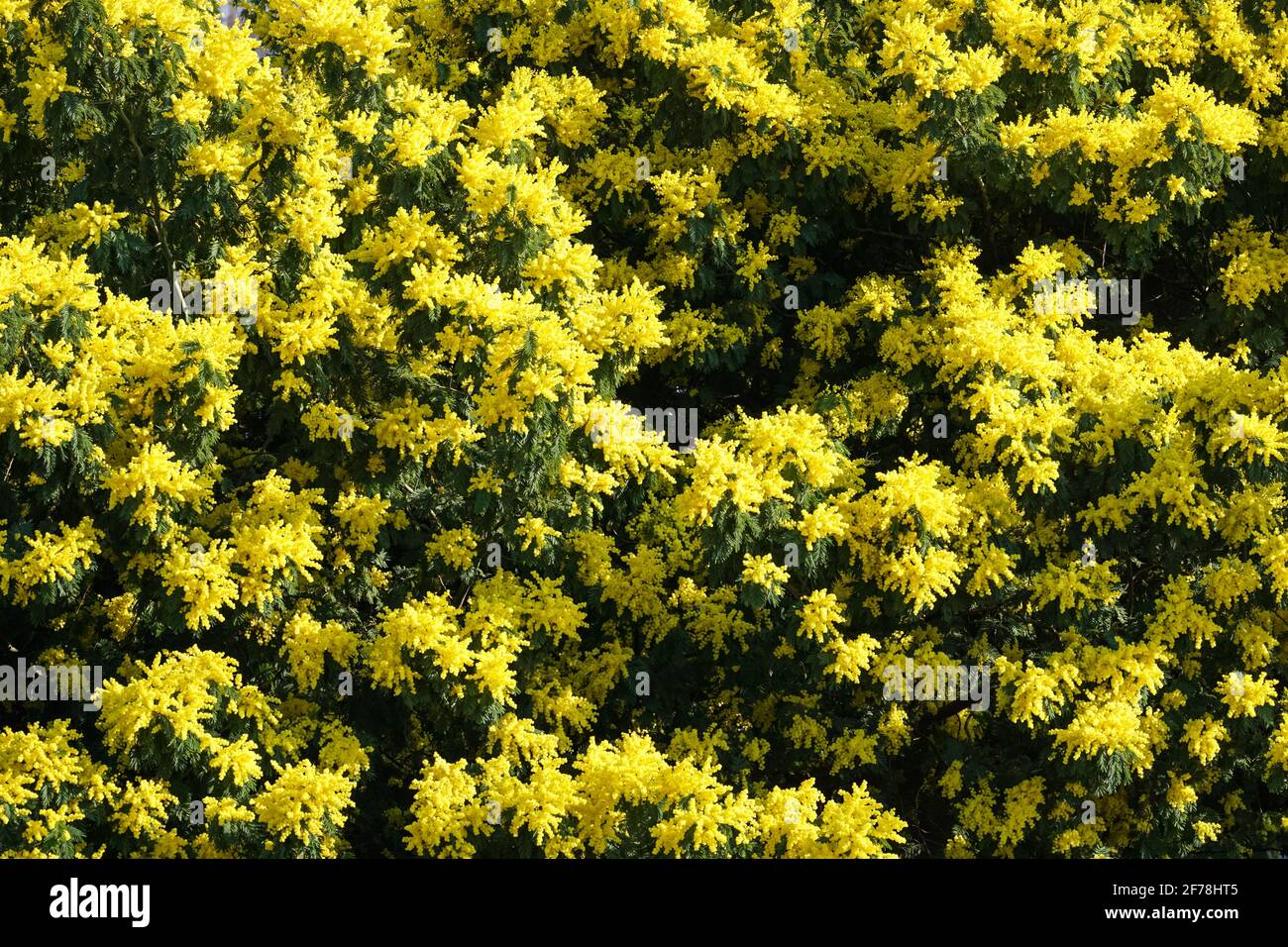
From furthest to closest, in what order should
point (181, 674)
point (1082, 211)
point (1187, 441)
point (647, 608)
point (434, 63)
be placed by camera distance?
1. point (434, 63)
2. point (1082, 211)
3. point (647, 608)
4. point (1187, 441)
5. point (181, 674)

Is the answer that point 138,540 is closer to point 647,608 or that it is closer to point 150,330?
point 150,330

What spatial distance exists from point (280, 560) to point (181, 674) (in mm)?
755

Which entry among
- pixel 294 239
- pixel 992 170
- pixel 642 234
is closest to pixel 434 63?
pixel 642 234

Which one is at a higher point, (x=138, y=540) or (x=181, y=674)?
(x=138, y=540)

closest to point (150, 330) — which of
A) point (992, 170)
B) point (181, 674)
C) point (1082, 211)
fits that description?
point (181, 674)

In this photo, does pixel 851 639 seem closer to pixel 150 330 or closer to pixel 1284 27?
pixel 150 330

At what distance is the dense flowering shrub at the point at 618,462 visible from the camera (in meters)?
9.25

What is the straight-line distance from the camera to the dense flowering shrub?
30.3ft

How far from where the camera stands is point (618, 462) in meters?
9.93

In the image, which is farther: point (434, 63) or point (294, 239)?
point (434, 63)

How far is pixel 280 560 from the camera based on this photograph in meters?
9.40

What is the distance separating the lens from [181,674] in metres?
9.15

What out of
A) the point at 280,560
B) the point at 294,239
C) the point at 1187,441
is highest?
the point at 294,239

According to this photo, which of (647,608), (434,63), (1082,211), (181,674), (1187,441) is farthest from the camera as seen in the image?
(434,63)
